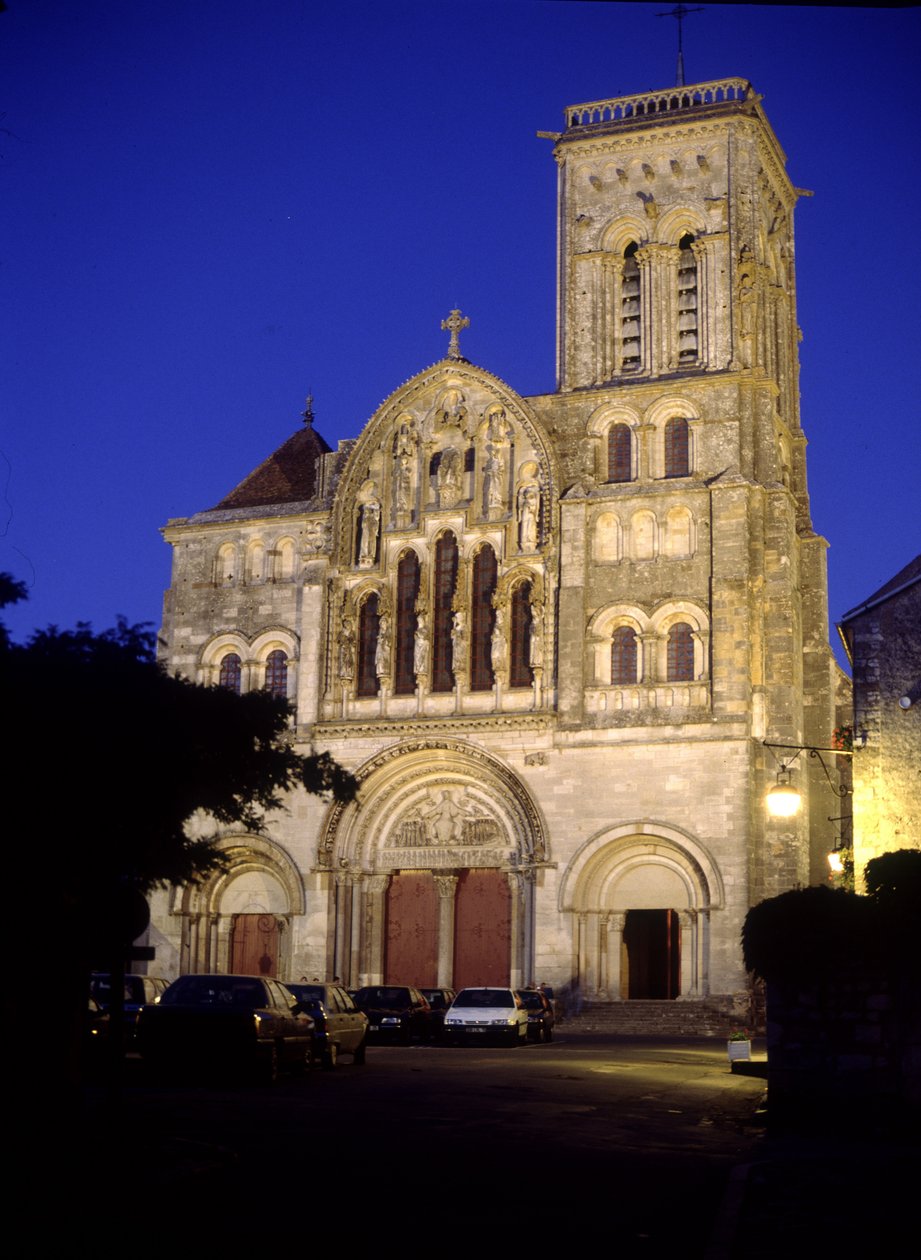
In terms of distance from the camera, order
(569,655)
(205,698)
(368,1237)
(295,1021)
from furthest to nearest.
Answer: (569,655) < (295,1021) < (205,698) < (368,1237)

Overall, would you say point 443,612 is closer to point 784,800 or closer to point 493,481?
point 493,481

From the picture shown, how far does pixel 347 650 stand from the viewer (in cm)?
4038

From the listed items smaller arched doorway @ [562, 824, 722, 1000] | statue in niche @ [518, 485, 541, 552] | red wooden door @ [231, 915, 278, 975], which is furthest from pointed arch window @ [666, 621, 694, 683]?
red wooden door @ [231, 915, 278, 975]

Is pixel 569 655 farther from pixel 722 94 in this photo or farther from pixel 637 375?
pixel 722 94

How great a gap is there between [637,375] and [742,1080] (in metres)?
22.8

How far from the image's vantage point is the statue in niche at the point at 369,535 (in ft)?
134

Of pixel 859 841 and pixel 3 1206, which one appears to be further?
pixel 859 841

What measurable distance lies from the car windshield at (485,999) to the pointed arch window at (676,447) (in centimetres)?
1470

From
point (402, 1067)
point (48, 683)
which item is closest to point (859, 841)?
point (402, 1067)

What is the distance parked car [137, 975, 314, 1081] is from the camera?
19.2 meters

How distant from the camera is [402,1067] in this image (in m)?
22.8

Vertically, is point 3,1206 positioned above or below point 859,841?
below

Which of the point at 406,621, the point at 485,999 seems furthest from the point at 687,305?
the point at 485,999

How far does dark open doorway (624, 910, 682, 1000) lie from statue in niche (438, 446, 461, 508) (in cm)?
1159
